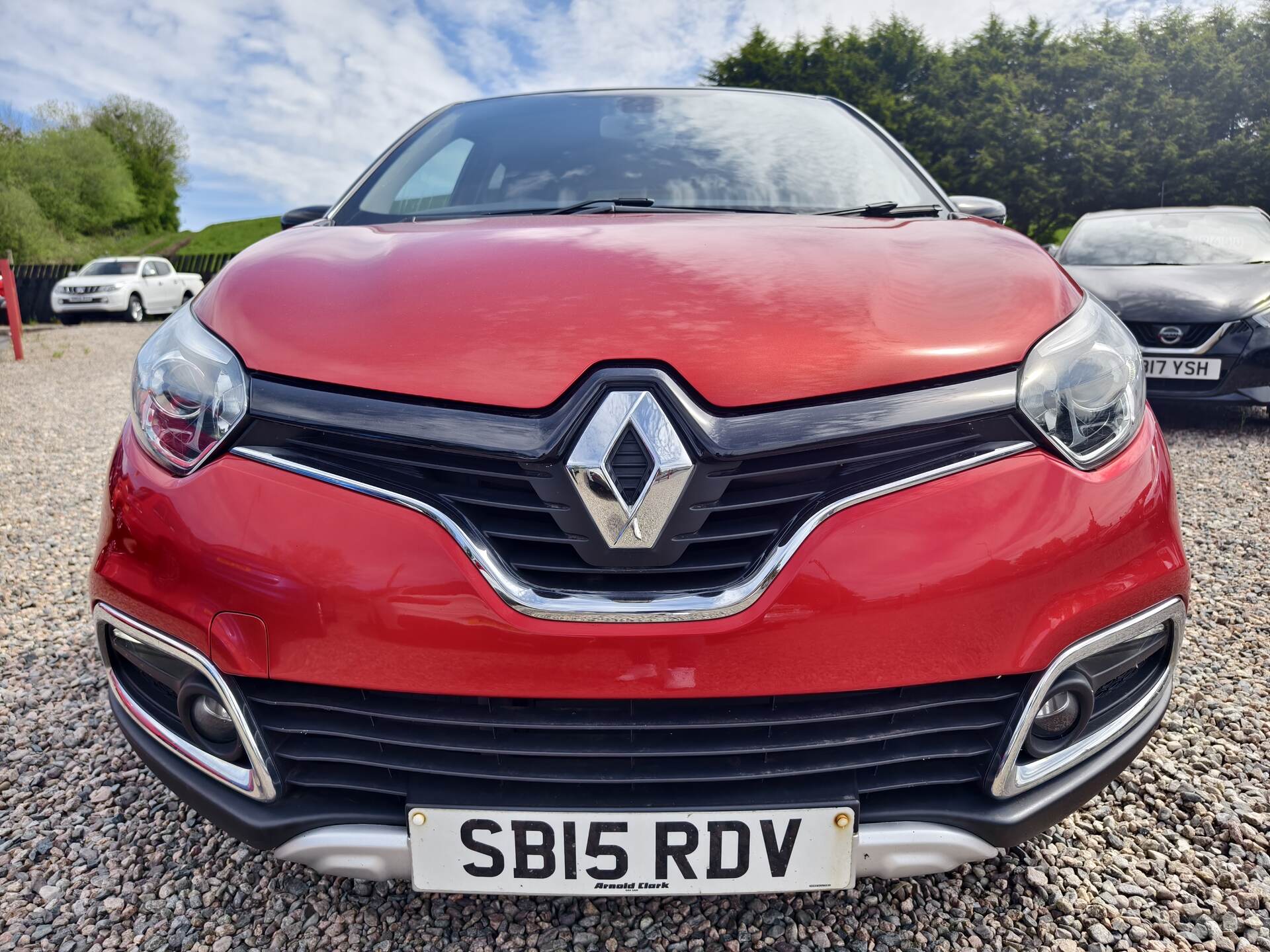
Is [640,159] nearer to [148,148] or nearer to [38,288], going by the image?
[38,288]

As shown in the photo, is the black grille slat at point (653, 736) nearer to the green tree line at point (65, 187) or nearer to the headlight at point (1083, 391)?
Result: the headlight at point (1083, 391)

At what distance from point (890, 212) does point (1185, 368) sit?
3.98 meters

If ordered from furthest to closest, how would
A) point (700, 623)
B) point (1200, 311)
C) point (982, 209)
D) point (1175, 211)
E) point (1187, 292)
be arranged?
point (1175, 211), point (1187, 292), point (1200, 311), point (982, 209), point (700, 623)

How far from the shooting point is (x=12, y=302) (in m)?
11.0

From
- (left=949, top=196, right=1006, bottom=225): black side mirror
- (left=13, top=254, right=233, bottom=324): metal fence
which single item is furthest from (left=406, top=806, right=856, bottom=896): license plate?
(left=13, top=254, right=233, bottom=324): metal fence

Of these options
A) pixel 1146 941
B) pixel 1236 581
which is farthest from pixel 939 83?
pixel 1146 941

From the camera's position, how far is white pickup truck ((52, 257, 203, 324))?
17328mm

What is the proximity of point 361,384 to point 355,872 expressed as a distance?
675mm

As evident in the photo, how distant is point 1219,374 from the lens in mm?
4852

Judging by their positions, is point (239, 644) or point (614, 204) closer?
point (239, 644)

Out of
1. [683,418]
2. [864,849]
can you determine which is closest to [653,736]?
[864,849]

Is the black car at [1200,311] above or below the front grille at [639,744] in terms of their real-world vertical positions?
below

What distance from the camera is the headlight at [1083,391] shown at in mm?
1203

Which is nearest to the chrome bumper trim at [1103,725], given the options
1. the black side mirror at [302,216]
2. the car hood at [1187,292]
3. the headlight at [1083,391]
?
the headlight at [1083,391]
